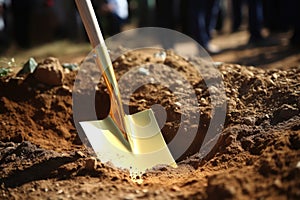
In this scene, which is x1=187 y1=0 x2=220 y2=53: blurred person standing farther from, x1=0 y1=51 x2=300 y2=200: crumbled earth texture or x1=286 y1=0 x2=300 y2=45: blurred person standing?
x1=0 y1=51 x2=300 y2=200: crumbled earth texture

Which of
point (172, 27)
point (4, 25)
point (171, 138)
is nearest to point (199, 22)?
point (172, 27)

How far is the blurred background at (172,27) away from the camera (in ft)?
17.2

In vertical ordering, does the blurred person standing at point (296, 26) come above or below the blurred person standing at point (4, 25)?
below

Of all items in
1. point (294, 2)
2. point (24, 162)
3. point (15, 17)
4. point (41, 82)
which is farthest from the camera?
point (15, 17)

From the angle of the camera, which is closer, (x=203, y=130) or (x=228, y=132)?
(x=228, y=132)

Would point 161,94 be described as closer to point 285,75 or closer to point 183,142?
point 183,142

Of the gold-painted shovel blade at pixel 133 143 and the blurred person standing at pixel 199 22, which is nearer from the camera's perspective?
the gold-painted shovel blade at pixel 133 143

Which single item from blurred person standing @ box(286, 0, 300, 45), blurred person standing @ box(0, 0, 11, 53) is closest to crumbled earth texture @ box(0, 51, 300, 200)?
blurred person standing @ box(286, 0, 300, 45)

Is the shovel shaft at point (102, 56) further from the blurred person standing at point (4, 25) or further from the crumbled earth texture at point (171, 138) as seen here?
the blurred person standing at point (4, 25)

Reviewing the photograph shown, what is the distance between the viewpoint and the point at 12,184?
7.46 ft

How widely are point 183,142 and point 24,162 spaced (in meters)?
1.03

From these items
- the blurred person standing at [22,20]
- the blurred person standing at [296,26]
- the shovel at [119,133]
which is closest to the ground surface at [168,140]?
the shovel at [119,133]

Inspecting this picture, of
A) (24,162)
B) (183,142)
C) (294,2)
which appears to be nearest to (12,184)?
(24,162)

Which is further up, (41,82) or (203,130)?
(41,82)
